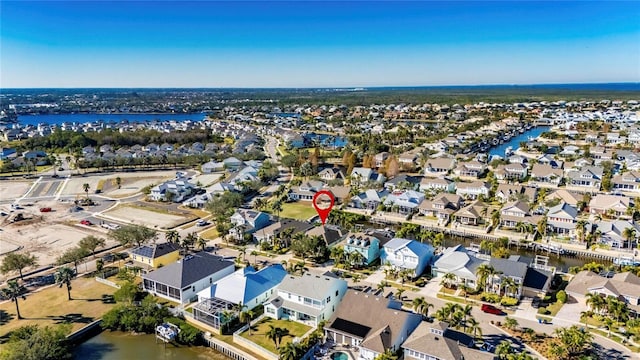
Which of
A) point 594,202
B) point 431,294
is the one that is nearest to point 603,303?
point 431,294

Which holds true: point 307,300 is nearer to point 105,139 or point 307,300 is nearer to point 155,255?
point 155,255

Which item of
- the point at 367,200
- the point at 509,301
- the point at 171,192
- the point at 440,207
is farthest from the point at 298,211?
the point at 509,301

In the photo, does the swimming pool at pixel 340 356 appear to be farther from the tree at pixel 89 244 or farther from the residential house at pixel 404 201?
the residential house at pixel 404 201

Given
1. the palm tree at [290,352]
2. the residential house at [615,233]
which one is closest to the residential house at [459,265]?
the palm tree at [290,352]

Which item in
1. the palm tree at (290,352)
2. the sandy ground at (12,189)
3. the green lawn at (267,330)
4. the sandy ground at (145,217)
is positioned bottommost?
the green lawn at (267,330)

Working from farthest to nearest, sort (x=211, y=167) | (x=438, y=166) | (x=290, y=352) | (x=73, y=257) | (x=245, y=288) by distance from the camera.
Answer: (x=211, y=167) < (x=438, y=166) < (x=73, y=257) < (x=245, y=288) < (x=290, y=352)
